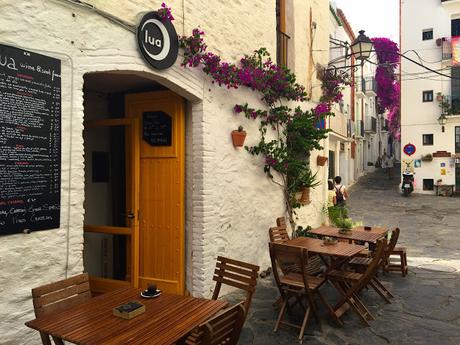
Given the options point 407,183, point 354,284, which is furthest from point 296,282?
point 407,183

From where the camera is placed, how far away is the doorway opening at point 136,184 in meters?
5.14

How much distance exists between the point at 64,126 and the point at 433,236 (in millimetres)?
10144

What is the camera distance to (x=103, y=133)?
5949 millimetres

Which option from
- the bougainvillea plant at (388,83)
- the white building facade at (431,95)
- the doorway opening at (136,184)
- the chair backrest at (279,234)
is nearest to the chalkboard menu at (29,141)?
the doorway opening at (136,184)

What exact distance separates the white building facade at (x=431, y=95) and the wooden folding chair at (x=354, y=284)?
17.6 meters

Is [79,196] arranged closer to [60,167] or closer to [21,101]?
[60,167]

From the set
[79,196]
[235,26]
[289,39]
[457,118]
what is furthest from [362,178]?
[79,196]

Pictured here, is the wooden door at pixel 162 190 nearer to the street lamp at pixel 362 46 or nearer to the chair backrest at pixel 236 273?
the chair backrest at pixel 236 273

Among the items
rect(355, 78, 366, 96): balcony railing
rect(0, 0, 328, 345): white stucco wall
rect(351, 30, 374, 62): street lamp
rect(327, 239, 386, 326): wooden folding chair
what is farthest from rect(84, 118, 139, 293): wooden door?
rect(355, 78, 366, 96): balcony railing

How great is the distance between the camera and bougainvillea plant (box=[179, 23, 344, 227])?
518 cm

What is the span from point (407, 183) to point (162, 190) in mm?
18520

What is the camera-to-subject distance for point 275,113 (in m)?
6.77

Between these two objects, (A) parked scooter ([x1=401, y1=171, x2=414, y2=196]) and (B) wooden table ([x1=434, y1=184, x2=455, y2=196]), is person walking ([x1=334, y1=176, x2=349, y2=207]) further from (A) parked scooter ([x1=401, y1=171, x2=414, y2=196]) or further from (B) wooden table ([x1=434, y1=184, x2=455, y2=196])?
(B) wooden table ([x1=434, y1=184, x2=455, y2=196])

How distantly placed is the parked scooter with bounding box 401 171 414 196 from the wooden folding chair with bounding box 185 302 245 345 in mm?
20094
